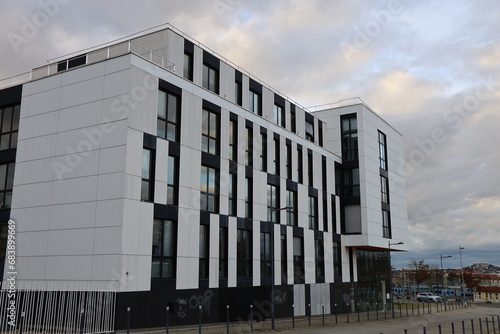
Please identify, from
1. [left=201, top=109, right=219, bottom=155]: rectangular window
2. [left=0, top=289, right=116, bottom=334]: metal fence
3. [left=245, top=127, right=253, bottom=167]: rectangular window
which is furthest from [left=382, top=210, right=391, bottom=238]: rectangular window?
[left=0, top=289, right=116, bottom=334]: metal fence

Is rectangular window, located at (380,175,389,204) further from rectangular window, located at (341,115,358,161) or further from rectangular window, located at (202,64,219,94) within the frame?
rectangular window, located at (202,64,219,94)

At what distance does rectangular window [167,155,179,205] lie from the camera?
26.2 meters

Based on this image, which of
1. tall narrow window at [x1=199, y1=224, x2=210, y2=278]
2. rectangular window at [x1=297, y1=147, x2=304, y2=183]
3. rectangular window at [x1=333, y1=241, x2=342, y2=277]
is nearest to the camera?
tall narrow window at [x1=199, y1=224, x2=210, y2=278]

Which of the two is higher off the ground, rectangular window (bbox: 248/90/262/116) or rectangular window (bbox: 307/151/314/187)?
rectangular window (bbox: 248/90/262/116)

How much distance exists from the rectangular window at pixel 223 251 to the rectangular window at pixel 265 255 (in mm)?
4213

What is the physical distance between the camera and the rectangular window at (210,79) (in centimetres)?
3100

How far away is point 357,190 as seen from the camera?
45.7 m

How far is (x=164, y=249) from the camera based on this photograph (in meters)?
25.3

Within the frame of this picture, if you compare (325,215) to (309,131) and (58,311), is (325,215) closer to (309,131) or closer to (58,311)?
(309,131)

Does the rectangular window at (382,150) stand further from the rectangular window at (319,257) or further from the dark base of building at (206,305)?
the dark base of building at (206,305)

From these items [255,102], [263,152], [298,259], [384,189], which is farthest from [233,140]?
[384,189]

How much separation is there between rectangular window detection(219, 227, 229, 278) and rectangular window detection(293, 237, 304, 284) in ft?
30.1

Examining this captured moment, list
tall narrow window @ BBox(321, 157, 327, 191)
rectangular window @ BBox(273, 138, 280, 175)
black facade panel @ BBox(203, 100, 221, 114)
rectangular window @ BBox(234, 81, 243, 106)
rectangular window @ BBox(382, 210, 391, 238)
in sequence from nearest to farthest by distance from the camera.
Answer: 1. black facade panel @ BBox(203, 100, 221, 114)
2. rectangular window @ BBox(234, 81, 243, 106)
3. rectangular window @ BBox(273, 138, 280, 175)
4. tall narrow window @ BBox(321, 157, 327, 191)
5. rectangular window @ BBox(382, 210, 391, 238)

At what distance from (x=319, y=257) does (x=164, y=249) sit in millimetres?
19113
